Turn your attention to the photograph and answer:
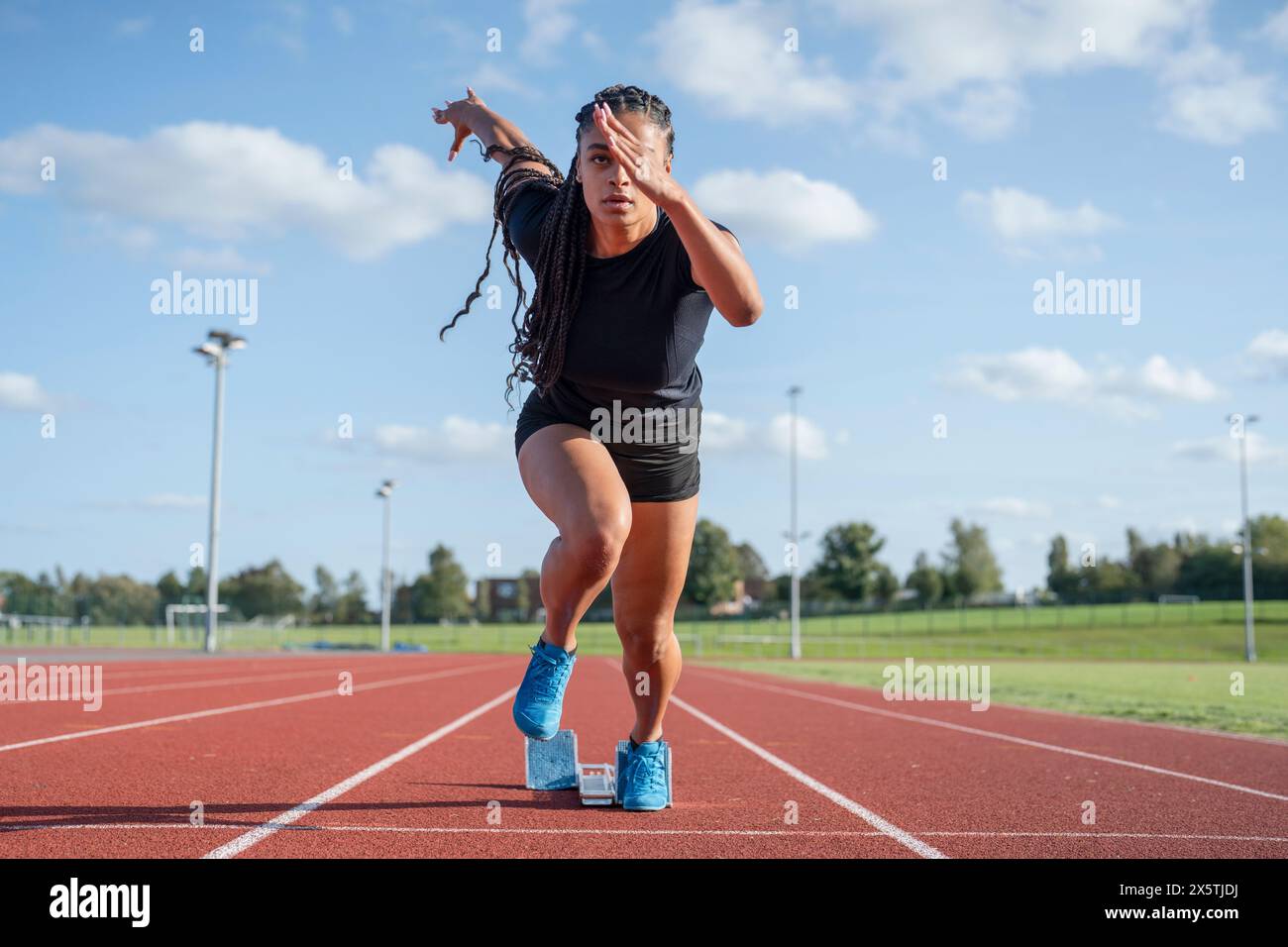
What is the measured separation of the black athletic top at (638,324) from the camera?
384 centimetres

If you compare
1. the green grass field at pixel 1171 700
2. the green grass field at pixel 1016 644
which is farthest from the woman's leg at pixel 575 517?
the green grass field at pixel 1016 644

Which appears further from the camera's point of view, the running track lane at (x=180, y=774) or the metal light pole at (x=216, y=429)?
the metal light pole at (x=216, y=429)

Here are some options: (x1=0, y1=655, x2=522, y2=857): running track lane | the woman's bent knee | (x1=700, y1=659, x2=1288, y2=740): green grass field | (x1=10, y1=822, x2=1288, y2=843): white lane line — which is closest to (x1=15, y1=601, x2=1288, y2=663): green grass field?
(x1=700, y1=659, x2=1288, y2=740): green grass field

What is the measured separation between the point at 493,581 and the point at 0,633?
70430 mm

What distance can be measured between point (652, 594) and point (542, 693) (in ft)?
2.25

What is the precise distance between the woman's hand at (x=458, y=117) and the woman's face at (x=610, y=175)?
3.88 feet

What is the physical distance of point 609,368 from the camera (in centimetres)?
391

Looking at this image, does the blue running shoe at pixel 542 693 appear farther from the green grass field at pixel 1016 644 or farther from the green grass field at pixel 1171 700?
the green grass field at pixel 1016 644

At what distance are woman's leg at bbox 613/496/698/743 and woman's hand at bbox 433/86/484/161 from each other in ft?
6.20

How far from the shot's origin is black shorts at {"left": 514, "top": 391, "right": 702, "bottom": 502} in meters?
4.09

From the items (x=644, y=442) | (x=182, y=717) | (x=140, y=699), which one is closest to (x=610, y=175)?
(x=644, y=442)

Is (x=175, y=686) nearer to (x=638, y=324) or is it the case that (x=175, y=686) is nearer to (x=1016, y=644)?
(x=638, y=324)

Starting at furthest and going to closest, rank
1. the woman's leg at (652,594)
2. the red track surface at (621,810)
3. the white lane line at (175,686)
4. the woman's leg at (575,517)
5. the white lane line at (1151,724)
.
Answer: the white lane line at (175,686) < the white lane line at (1151,724) < the woman's leg at (652,594) < the red track surface at (621,810) < the woman's leg at (575,517)
